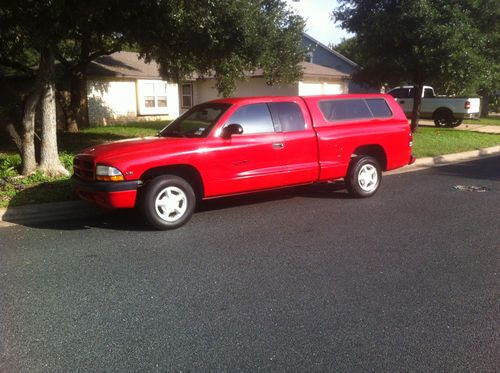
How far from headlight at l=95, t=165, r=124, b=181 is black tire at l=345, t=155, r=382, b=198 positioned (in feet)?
12.3

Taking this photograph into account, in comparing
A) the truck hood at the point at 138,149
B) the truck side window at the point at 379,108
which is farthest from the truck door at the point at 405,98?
the truck hood at the point at 138,149

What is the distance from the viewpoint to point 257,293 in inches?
163

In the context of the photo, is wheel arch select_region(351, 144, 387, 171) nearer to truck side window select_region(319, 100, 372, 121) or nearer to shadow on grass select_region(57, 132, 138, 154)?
truck side window select_region(319, 100, 372, 121)

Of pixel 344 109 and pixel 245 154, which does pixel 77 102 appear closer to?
pixel 344 109

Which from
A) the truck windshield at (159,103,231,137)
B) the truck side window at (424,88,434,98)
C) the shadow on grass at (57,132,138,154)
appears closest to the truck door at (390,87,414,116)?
the truck side window at (424,88,434,98)

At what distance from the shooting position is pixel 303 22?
13.2 m

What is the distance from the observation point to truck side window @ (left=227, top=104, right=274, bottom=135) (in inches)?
266

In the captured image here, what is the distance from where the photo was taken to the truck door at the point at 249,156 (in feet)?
21.2

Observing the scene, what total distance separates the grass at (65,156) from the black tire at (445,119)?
3.90 m

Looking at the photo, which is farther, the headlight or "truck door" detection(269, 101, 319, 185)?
"truck door" detection(269, 101, 319, 185)

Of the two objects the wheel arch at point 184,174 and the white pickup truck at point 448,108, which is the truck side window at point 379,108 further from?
the white pickup truck at point 448,108

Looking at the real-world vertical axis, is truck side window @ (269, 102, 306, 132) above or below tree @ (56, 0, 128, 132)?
below

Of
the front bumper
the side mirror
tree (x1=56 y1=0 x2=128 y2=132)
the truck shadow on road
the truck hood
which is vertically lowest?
the truck shadow on road

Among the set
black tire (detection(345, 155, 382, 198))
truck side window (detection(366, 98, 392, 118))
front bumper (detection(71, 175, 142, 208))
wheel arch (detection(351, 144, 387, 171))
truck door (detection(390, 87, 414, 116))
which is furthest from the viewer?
truck door (detection(390, 87, 414, 116))
